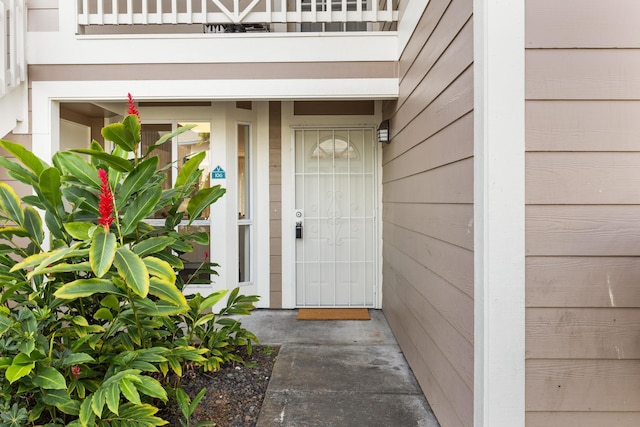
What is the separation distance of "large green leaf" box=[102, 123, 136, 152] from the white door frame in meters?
2.33

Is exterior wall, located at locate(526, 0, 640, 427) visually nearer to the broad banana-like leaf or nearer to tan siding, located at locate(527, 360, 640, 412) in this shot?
tan siding, located at locate(527, 360, 640, 412)

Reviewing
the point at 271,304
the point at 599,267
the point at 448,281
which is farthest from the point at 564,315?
the point at 271,304

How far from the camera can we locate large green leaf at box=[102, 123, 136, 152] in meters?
1.94

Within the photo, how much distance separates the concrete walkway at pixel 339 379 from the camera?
7.26 ft

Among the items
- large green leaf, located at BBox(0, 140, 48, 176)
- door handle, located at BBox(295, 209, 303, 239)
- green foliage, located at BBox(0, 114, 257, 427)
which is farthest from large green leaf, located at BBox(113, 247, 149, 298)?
door handle, located at BBox(295, 209, 303, 239)

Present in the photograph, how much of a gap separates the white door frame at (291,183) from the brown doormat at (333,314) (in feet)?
0.65

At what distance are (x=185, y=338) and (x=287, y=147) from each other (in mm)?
2445

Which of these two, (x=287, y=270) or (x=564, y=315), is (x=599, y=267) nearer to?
(x=564, y=315)

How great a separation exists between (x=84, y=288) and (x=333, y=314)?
2.75 m

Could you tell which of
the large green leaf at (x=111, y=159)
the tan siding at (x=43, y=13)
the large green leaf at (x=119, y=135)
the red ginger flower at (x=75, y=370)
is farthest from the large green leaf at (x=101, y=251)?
the tan siding at (x=43, y=13)

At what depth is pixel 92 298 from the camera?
2.25 meters

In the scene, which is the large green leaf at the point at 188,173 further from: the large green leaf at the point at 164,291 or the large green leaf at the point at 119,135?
the large green leaf at the point at 164,291

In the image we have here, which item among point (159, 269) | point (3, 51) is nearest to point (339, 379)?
point (159, 269)

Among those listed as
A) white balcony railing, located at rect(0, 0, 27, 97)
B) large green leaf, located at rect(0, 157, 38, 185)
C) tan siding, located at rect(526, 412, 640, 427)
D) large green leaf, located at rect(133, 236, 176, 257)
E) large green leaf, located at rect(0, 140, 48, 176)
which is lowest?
tan siding, located at rect(526, 412, 640, 427)
